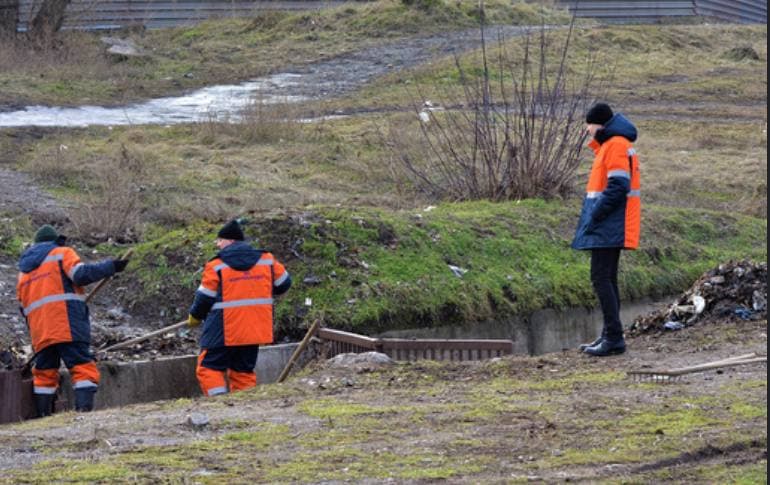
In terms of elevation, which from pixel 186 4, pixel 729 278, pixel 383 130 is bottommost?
pixel 729 278

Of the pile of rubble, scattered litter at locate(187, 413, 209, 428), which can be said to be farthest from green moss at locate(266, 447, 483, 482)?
the pile of rubble

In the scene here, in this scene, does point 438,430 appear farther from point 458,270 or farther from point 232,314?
point 458,270

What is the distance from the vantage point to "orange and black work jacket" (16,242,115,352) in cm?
1000

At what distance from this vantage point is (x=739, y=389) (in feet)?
27.0

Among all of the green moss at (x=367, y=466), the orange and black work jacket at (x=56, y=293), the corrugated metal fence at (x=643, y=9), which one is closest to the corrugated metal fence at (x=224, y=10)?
the corrugated metal fence at (x=643, y=9)

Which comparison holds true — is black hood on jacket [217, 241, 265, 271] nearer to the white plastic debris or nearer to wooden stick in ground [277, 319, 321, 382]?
wooden stick in ground [277, 319, 321, 382]

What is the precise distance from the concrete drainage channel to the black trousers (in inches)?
42.9

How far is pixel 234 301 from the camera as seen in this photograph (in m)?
9.94

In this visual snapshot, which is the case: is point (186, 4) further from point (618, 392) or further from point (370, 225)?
point (618, 392)

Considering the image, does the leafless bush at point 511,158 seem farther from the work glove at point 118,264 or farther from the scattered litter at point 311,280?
the work glove at point 118,264

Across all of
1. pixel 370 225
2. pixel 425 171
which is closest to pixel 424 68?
pixel 425 171

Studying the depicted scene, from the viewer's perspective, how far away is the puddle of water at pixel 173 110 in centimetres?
2005

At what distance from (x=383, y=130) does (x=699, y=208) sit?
4.74 m

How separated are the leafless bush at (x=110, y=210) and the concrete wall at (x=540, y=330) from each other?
354 centimetres
